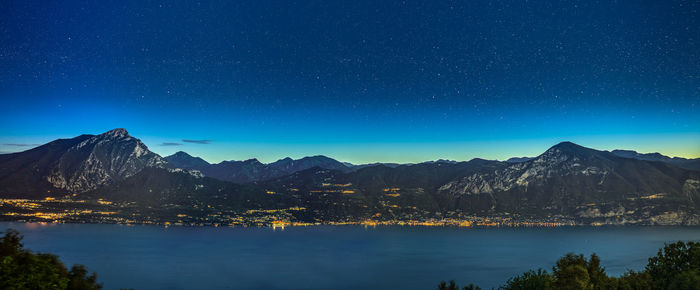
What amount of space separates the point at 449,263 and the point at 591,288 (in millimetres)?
140928

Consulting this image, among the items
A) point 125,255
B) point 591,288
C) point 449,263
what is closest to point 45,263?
point 591,288

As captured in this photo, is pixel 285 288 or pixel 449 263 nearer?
pixel 285 288

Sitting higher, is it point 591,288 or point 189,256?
point 591,288

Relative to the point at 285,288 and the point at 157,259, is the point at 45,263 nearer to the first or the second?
the point at 285,288

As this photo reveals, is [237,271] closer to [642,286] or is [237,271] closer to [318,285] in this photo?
[318,285]

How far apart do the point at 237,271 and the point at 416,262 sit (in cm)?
7152

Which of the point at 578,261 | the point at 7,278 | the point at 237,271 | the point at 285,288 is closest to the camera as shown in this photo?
the point at 7,278

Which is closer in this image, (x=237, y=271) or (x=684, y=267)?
(x=684, y=267)

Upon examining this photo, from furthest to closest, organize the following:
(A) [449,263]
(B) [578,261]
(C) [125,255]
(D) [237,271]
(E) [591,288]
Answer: (C) [125,255] < (A) [449,263] < (D) [237,271] < (B) [578,261] < (E) [591,288]

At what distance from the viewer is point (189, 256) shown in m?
194

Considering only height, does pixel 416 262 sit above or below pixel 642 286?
below

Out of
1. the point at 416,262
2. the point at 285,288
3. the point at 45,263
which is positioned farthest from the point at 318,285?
the point at 45,263

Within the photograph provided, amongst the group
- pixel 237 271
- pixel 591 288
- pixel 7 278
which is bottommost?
pixel 237 271

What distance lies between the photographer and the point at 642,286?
45.0 metres
